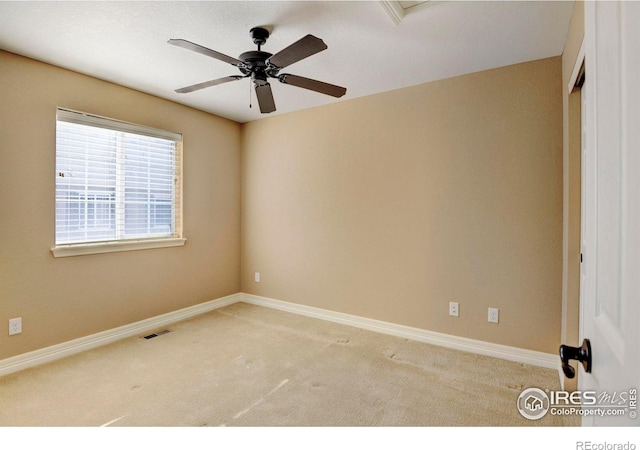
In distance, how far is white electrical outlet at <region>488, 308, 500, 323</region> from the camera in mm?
2759

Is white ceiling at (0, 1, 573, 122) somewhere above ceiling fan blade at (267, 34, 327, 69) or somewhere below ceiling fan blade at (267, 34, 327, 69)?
above

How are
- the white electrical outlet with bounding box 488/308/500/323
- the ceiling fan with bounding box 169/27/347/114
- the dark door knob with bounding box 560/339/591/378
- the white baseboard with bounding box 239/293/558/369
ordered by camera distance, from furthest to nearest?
the white electrical outlet with bounding box 488/308/500/323, the white baseboard with bounding box 239/293/558/369, the ceiling fan with bounding box 169/27/347/114, the dark door knob with bounding box 560/339/591/378

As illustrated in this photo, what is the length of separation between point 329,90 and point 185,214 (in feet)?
8.00

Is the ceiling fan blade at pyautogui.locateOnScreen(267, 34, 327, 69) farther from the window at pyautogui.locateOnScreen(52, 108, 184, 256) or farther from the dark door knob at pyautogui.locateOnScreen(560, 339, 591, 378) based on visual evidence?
the window at pyautogui.locateOnScreen(52, 108, 184, 256)

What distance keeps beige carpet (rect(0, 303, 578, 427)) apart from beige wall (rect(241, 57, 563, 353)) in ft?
1.59

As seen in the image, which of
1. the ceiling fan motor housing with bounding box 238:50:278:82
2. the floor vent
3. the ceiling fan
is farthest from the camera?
the floor vent

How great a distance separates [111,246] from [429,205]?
311 cm

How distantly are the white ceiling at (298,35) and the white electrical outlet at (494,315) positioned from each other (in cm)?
208

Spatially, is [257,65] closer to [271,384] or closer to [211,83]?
[211,83]

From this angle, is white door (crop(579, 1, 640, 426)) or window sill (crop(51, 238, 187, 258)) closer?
white door (crop(579, 1, 640, 426))

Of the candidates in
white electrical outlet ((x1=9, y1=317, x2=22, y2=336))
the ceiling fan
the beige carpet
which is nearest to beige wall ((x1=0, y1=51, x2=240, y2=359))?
white electrical outlet ((x1=9, y1=317, x2=22, y2=336))

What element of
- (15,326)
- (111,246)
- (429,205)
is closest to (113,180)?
(111,246)

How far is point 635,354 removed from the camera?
1.57 ft

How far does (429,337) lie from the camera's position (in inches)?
121
